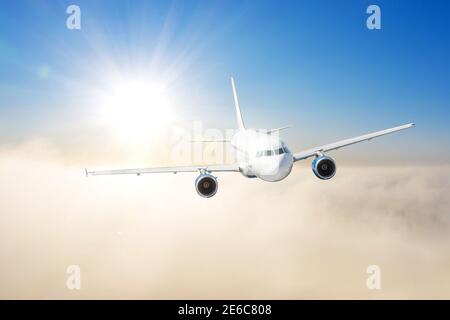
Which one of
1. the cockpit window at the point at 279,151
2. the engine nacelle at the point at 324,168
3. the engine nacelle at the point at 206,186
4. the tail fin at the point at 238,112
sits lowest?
the engine nacelle at the point at 206,186

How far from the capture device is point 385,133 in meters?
31.9

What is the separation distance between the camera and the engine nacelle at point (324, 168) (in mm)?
30642

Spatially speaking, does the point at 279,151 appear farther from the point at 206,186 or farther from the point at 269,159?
the point at 206,186

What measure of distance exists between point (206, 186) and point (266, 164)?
553cm

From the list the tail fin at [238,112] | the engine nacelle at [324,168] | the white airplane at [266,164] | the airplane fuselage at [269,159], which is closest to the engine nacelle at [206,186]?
the white airplane at [266,164]

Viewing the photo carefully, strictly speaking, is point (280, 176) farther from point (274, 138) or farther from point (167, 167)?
point (167, 167)

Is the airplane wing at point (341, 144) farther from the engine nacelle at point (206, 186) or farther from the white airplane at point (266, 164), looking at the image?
the engine nacelle at point (206, 186)

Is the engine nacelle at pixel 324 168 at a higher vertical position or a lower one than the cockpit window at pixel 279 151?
lower

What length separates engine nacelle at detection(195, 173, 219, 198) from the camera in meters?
30.1

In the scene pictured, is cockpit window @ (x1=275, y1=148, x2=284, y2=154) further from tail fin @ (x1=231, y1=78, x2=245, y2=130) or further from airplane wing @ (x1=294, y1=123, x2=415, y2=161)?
tail fin @ (x1=231, y1=78, x2=245, y2=130)

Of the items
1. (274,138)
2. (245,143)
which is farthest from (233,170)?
(274,138)

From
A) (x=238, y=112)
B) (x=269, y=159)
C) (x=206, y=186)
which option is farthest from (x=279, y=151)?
(x=238, y=112)

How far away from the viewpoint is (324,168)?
30.8 meters

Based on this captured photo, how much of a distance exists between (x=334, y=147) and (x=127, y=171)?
61.2 ft
